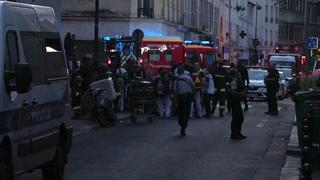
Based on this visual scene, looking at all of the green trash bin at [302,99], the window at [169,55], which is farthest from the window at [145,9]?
the green trash bin at [302,99]

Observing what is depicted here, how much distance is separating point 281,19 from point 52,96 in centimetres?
9726

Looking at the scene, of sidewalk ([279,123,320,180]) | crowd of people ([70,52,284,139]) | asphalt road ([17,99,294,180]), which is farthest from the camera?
crowd of people ([70,52,284,139])

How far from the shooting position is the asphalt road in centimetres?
1180

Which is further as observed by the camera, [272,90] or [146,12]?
[146,12]

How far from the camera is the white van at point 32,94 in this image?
835cm

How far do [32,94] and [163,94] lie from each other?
15162mm

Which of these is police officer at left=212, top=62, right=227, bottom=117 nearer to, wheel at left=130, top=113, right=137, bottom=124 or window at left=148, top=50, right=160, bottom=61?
wheel at left=130, top=113, right=137, bottom=124

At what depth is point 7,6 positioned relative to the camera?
877 centimetres

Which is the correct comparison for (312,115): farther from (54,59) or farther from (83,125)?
(83,125)

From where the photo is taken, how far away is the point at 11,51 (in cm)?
873

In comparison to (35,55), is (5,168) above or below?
below

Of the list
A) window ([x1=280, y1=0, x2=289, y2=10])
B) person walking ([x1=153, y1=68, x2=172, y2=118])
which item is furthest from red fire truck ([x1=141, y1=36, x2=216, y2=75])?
window ([x1=280, y1=0, x2=289, y2=10])

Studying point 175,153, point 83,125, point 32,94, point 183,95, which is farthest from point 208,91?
point 32,94

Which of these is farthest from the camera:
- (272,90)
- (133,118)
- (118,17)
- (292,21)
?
(292,21)
